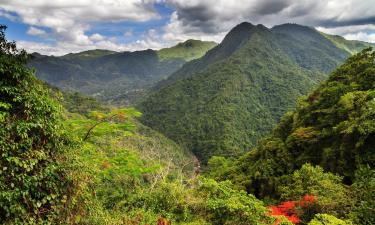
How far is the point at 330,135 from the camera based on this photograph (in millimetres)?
36281

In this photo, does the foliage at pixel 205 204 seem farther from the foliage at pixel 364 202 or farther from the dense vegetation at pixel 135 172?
the foliage at pixel 364 202

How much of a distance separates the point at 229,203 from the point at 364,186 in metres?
10.1

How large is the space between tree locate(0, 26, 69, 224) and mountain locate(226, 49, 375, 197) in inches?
980

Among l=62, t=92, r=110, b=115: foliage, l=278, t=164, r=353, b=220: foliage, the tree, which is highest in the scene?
the tree

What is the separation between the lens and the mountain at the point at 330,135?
29.3m

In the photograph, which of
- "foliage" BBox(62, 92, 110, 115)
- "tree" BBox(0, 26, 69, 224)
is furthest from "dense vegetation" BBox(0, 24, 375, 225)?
"foliage" BBox(62, 92, 110, 115)

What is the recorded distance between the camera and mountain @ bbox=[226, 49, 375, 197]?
2929cm

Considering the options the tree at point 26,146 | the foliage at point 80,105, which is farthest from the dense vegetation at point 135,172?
the foliage at point 80,105

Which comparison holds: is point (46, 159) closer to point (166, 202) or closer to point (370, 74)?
point (166, 202)

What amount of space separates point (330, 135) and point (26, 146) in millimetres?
33207

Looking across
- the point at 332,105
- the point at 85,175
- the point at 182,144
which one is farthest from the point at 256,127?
the point at 85,175

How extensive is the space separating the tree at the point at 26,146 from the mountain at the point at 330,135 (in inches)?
980

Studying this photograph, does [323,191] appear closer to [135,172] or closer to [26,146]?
[135,172]

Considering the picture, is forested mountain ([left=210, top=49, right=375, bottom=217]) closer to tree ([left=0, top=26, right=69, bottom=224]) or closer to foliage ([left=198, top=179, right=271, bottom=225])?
foliage ([left=198, top=179, right=271, bottom=225])
